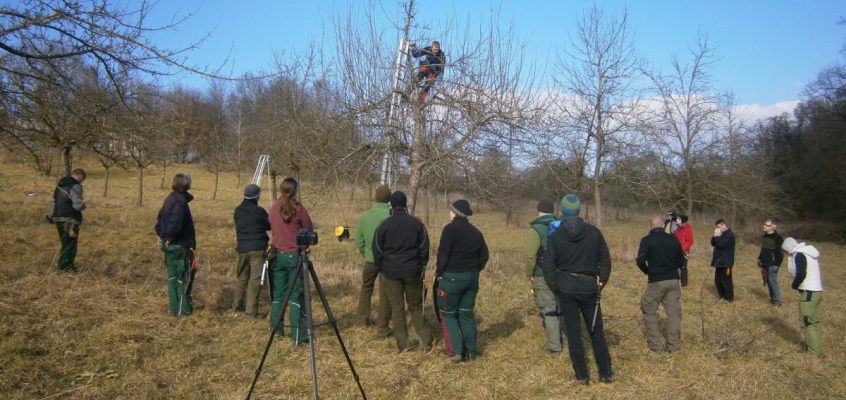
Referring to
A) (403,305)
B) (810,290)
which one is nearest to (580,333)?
(403,305)

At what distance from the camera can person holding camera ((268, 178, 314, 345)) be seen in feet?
20.9

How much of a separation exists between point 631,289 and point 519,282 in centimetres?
245

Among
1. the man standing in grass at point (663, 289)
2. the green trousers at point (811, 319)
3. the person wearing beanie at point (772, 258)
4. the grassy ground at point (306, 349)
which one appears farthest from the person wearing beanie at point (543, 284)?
the person wearing beanie at point (772, 258)

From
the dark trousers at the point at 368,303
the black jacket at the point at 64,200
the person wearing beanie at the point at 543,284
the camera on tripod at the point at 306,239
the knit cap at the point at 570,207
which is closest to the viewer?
the camera on tripod at the point at 306,239

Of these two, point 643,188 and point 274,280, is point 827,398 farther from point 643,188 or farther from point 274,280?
point 643,188

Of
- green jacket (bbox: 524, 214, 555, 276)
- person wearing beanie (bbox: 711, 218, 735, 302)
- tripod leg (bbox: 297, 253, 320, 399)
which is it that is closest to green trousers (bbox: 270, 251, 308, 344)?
tripod leg (bbox: 297, 253, 320, 399)

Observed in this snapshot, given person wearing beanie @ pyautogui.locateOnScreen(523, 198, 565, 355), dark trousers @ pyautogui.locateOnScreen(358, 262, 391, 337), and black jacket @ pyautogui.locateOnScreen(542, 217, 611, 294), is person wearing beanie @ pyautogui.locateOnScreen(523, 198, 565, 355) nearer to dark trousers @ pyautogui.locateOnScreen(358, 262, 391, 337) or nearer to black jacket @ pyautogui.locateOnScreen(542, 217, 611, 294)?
black jacket @ pyautogui.locateOnScreen(542, 217, 611, 294)

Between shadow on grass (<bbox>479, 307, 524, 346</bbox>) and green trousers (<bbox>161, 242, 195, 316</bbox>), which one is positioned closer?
green trousers (<bbox>161, 242, 195, 316</bbox>)

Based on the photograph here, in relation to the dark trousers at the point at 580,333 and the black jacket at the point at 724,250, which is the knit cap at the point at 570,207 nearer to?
the dark trousers at the point at 580,333

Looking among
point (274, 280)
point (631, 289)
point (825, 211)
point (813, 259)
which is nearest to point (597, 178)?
point (631, 289)

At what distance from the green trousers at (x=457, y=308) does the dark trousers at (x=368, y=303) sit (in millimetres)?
903

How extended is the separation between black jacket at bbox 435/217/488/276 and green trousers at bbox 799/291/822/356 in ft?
15.0

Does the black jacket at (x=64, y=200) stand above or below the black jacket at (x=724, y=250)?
above

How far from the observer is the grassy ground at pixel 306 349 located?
5.15 meters
